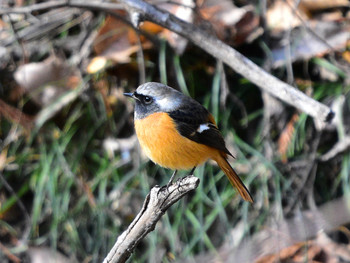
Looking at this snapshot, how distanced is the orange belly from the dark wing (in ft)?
0.08

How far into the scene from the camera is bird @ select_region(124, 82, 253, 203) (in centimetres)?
237

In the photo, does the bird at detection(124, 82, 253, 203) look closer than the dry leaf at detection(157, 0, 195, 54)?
Yes

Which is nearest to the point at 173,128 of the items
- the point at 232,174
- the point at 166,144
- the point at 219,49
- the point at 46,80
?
the point at 166,144

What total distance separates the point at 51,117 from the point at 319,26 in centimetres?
183

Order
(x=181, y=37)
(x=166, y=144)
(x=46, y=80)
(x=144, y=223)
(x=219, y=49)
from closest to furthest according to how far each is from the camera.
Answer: (x=144, y=223) < (x=166, y=144) < (x=219, y=49) < (x=181, y=37) < (x=46, y=80)

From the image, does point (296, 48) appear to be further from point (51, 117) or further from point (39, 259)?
point (39, 259)

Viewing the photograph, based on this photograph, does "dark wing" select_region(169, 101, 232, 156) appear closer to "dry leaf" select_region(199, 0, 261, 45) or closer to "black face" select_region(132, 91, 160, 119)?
"black face" select_region(132, 91, 160, 119)

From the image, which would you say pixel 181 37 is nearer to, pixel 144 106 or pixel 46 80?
pixel 46 80

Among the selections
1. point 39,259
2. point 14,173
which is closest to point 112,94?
point 14,173

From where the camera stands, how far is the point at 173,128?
2.40m

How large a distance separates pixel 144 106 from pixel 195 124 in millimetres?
237

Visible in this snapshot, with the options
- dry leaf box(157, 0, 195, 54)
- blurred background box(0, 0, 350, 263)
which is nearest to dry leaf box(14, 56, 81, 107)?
blurred background box(0, 0, 350, 263)

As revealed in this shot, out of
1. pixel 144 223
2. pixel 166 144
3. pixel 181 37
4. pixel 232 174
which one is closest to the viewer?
pixel 144 223

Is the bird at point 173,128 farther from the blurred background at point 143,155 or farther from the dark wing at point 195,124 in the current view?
the blurred background at point 143,155
